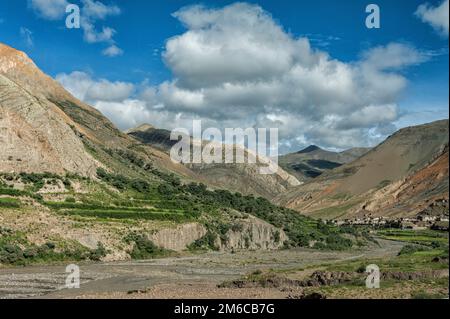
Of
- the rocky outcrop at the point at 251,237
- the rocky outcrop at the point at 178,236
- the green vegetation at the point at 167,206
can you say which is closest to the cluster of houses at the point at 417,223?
the green vegetation at the point at 167,206

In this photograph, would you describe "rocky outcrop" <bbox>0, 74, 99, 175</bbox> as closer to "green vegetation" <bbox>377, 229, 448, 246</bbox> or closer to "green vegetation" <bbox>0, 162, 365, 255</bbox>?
"green vegetation" <bbox>0, 162, 365, 255</bbox>

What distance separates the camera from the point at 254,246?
121m

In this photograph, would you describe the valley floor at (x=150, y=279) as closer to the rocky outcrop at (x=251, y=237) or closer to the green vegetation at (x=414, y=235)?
the rocky outcrop at (x=251, y=237)

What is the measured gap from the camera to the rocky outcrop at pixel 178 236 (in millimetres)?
99500

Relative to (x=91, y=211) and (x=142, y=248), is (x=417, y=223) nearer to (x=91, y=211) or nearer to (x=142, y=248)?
(x=142, y=248)

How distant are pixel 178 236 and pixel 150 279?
134 feet

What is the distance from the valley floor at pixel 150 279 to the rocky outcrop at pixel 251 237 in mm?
21796

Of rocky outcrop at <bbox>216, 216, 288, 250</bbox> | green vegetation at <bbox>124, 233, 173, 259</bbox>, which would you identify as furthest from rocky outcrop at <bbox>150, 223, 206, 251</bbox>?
rocky outcrop at <bbox>216, 216, 288, 250</bbox>

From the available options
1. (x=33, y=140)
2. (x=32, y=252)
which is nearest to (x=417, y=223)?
(x=33, y=140)

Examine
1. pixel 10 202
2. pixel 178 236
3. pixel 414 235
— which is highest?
pixel 10 202

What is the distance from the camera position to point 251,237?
12162 centimetres

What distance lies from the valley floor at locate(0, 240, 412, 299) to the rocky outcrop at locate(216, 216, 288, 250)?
2180cm
